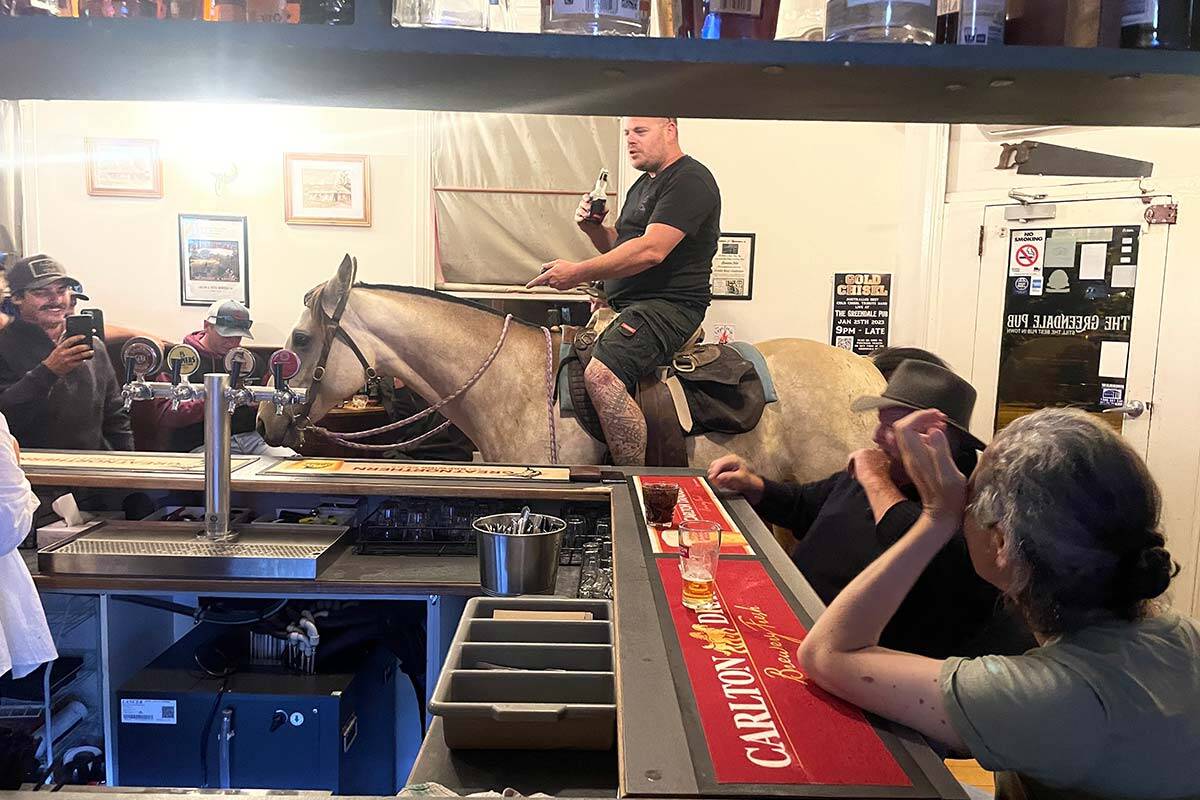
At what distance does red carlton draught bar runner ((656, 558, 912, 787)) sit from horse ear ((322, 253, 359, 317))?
2.39 metres

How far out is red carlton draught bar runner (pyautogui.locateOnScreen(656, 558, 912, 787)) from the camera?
0.99m

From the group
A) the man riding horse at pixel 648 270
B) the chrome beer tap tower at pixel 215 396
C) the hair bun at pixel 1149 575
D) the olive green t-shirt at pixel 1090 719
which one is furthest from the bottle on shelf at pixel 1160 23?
the man riding horse at pixel 648 270

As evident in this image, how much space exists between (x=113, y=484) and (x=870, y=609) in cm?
216

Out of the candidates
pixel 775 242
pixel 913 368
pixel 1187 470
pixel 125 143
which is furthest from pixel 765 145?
pixel 125 143

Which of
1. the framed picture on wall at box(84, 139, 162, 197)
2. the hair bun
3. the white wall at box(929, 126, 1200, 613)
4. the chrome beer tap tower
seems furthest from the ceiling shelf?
the framed picture on wall at box(84, 139, 162, 197)

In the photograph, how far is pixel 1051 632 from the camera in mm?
1224

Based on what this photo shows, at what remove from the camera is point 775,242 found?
17.3 feet

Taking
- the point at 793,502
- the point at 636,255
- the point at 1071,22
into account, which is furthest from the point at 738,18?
the point at 636,255

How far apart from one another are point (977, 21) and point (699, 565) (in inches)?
39.3

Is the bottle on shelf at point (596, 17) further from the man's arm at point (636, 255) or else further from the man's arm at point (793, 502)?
the man's arm at point (636, 255)

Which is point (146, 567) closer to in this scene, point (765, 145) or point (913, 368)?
point (913, 368)

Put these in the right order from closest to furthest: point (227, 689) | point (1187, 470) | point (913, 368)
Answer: point (913, 368) < point (227, 689) < point (1187, 470)

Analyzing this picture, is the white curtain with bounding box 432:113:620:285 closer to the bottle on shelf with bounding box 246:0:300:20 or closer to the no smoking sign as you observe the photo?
the no smoking sign

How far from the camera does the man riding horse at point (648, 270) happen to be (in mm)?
3166
